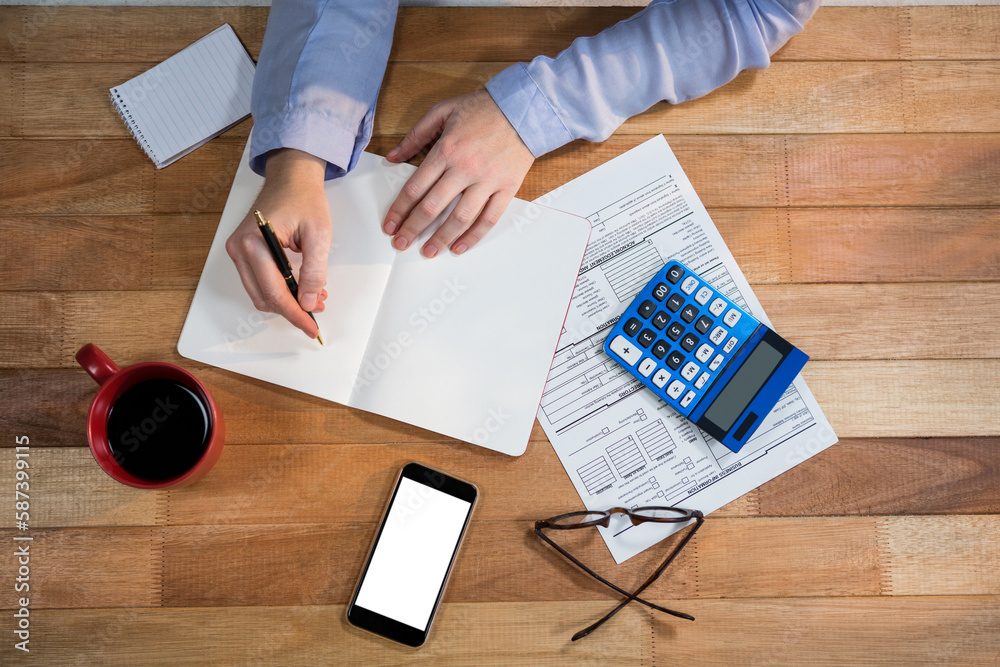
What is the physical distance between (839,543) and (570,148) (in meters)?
0.54

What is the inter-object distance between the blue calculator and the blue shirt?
0.21 meters

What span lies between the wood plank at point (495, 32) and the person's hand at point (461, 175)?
93 mm

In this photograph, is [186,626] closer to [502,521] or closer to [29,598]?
[29,598]

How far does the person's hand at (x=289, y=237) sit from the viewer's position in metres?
0.59

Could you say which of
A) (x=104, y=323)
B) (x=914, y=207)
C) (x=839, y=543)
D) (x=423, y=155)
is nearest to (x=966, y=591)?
(x=839, y=543)

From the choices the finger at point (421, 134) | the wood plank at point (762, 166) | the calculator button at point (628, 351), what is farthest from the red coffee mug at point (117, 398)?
the calculator button at point (628, 351)

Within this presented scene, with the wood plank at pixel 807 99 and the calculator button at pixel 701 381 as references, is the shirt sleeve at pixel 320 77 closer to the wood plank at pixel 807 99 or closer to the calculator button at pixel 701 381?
the wood plank at pixel 807 99

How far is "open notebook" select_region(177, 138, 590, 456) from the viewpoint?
65 centimetres

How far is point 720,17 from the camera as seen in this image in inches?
25.9

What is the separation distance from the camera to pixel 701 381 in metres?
0.65

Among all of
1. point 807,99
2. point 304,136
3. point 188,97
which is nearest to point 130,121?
point 188,97

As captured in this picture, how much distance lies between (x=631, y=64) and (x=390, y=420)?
0.48 m

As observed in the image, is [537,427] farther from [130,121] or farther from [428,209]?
[130,121]

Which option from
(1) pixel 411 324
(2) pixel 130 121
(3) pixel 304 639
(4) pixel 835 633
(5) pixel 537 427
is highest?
(2) pixel 130 121
